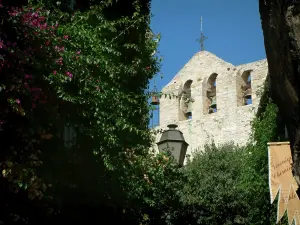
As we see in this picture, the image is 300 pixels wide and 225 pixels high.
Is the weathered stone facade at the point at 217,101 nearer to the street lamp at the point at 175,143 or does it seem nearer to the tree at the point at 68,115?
the tree at the point at 68,115

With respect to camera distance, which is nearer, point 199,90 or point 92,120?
point 92,120

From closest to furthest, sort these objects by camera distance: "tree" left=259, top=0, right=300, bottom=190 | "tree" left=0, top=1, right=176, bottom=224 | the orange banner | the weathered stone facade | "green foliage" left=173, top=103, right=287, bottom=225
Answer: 1. "tree" left=259, top=0, right=300, bottom=190
2. "tree" left=0, top=1, right=176, bottom=224
3. the orange banner
4. "green foliage" left=173, top=103, right=287, bottom=225
5. the weathered stone facade

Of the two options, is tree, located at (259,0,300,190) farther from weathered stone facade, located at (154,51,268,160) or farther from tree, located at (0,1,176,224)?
weathered stone facade, located at (154,51,268,160)

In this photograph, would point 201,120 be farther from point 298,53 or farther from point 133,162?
point 298,53

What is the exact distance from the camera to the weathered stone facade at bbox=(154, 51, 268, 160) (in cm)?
3014

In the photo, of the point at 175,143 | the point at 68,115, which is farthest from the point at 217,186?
the point at 68,115

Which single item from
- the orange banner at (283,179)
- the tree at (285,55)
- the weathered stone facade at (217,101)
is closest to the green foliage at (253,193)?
the orange banner at (283,179)

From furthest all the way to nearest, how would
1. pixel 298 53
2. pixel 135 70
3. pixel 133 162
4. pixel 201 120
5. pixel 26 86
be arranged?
pixel 201 120 < pixel 135 70 < pixel 133 162 < pixel 26 86 < pixel 298 53

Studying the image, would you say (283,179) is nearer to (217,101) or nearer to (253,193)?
(253,193)

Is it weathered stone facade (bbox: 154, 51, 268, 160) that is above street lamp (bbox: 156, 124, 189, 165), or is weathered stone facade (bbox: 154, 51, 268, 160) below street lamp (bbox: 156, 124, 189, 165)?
above

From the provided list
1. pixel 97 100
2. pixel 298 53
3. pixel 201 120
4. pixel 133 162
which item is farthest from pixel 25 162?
pixel 201 120

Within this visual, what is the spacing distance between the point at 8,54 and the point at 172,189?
202 inches

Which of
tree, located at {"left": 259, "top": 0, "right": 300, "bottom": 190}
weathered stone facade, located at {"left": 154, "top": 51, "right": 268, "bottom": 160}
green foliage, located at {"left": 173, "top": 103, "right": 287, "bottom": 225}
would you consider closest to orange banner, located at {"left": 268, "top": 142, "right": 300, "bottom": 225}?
tree, located at {"left": 259, "top": 0, "right": 300, "bottom": 190}

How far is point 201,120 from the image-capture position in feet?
105
